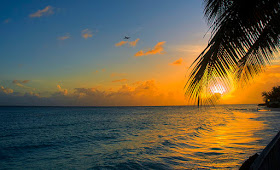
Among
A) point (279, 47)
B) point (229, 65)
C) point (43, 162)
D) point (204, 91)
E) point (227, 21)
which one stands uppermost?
point (227, 21)

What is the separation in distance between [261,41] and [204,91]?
1571mm

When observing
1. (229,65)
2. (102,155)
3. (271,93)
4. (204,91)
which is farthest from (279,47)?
(271,93)

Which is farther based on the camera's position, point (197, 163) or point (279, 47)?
point (197, 163)

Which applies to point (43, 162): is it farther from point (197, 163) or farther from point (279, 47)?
point (279, 47)

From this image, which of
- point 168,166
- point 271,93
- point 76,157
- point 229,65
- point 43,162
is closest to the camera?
point 229,65

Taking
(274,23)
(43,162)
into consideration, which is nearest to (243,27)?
(274,23)

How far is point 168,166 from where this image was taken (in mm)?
8219

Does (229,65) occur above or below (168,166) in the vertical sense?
above

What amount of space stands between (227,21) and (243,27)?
298mm

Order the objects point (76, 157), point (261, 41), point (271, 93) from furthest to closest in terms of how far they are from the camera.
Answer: point (271, 93) → point (76, 157) → point (261, 41)

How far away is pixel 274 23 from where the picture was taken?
3.33 meters

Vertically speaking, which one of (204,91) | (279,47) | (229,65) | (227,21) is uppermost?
(227,21)

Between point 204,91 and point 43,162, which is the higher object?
point 204,91

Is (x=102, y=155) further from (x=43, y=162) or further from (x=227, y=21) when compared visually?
(x=227, y=21)
